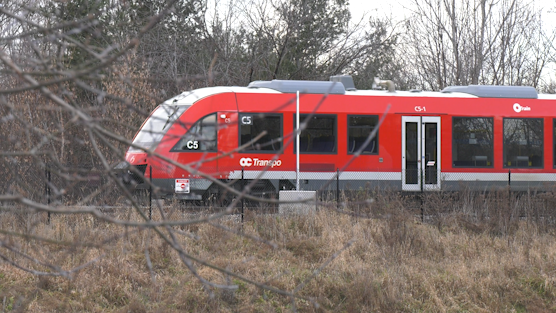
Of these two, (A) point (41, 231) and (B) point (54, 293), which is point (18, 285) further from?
(A) point (41, 231)

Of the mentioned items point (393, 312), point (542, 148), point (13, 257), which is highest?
point (542, 148)

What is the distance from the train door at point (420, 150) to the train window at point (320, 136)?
186 cm

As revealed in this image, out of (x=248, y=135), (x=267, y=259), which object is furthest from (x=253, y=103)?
(x=267, y=259)

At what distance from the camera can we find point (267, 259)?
1106 cm

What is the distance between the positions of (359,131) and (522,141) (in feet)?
14.8

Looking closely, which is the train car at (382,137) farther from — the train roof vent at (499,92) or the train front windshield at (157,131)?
the train front windshield at (157,131)

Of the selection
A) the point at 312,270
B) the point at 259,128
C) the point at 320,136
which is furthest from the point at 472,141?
the point at 312,270

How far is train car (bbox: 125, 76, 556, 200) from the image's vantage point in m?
15.3

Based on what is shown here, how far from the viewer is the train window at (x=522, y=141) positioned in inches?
673

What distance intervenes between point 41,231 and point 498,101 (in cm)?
1173

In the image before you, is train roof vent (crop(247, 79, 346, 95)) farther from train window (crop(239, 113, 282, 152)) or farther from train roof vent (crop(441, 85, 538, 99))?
train roof vent (crop(441, 85, 538, 99))

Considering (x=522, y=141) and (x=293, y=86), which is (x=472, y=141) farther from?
(x=293, y=86)

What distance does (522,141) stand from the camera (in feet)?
56.2

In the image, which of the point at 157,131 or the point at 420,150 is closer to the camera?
the point at 157,131
